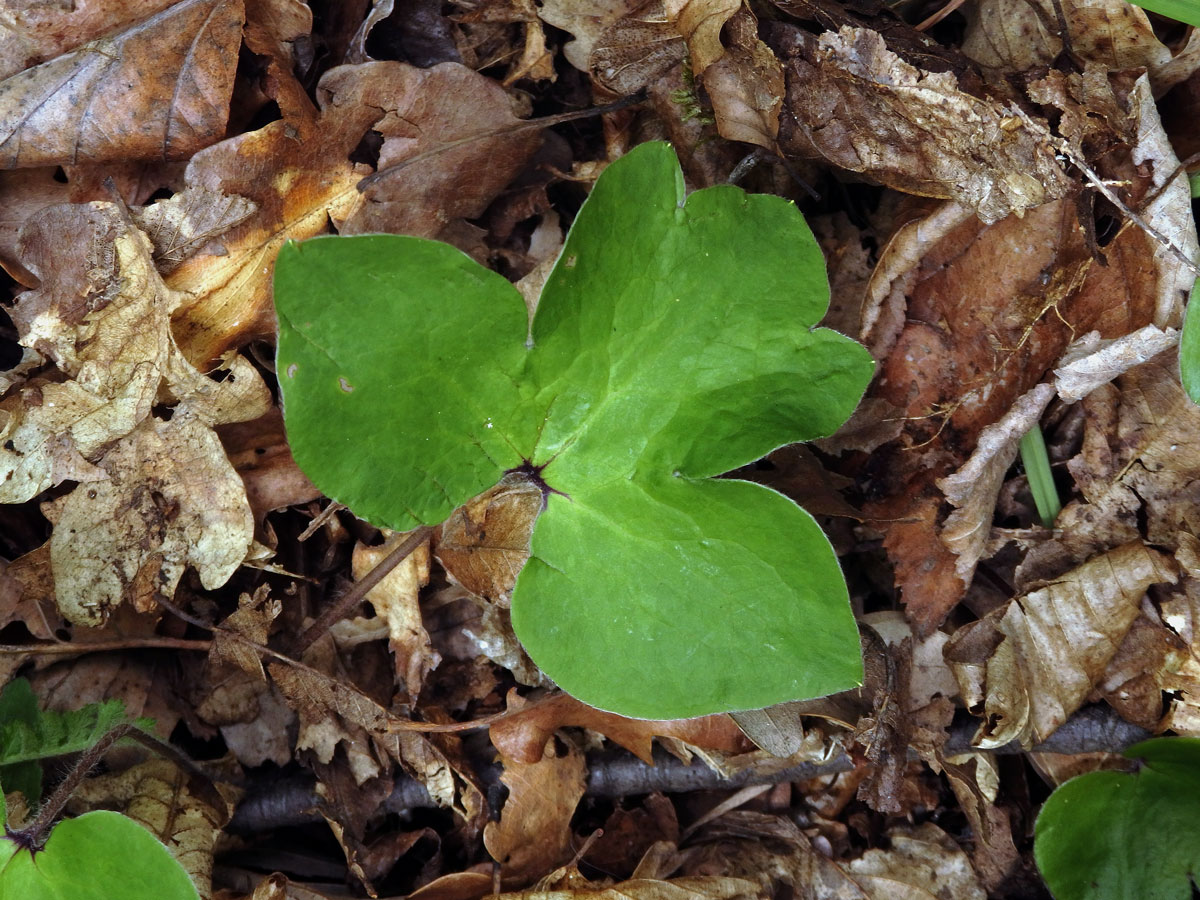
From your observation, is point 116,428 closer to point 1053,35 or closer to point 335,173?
point 335,173

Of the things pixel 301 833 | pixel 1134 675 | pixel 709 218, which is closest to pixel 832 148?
pixel 709 218

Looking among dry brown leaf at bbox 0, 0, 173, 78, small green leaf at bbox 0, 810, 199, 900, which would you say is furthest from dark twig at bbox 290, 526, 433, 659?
dry brown leaf at bbox 0, 0, 173, 78

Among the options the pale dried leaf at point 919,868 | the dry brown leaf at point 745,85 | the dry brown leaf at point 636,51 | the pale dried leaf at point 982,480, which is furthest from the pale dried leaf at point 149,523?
the pale dried leaf at point 919,868

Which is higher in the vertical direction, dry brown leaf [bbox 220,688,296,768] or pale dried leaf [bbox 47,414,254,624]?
pale dried leaf [bbox 47,414,254,624]

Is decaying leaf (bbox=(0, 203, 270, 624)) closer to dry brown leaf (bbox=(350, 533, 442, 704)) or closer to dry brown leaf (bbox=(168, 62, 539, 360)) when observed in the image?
dry brown leaf (bbox=(168, 62, 539, 360))

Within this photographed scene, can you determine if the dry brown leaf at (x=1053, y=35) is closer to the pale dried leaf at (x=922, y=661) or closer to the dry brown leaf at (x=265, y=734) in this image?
the pale dried leaf at (x=922, y=661)

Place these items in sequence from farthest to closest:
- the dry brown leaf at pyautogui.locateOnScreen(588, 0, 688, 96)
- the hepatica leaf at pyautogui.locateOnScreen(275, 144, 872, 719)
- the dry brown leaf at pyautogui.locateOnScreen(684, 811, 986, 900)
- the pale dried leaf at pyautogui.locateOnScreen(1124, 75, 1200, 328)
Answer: the dry brown leaf at pyautogui.locateOnScreen(684, 811, 986, 900), the dry brown leaf at pyautogui.locateOnScreen(588, 0, 688, 96), the pale dried leaf at pyautogui.locateOnScreen(1124, 75, 1200, 328), the hepatica leaf at pyautogui.locateOnScreen(275, 144, 872, 719)
